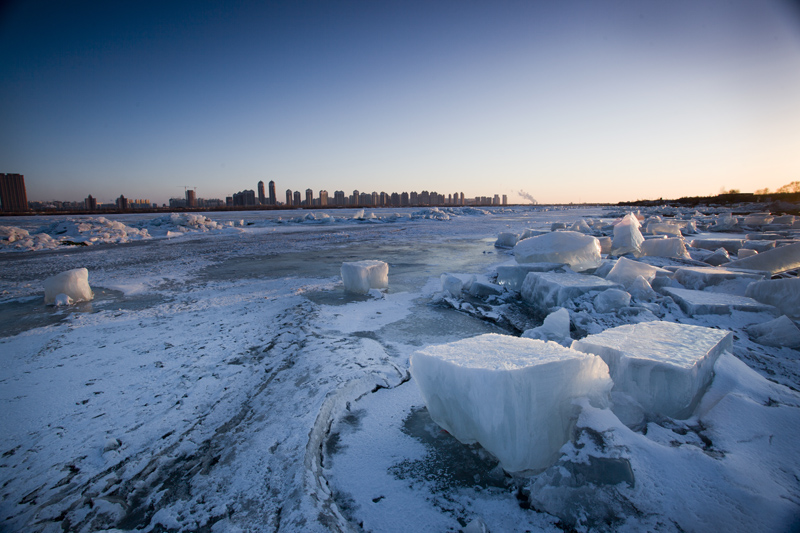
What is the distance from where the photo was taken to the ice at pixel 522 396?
4.55ft

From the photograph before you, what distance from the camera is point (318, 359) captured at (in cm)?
251

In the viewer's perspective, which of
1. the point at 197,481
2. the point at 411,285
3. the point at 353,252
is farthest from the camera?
the point at 353,252

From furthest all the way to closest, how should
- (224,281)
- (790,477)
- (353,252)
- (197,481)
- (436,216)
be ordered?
(436,216)
(353,252)
(224,281)
(197,481)
(790,477)

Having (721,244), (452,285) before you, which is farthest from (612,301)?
(721,244)

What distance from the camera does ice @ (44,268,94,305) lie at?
13.8 feet

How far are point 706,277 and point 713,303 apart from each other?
98cm

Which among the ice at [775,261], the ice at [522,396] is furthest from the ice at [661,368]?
the ice at [775,261]

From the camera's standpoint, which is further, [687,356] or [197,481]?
[687,356]

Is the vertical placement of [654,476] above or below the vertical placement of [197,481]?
above

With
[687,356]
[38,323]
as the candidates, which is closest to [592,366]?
[687,356]

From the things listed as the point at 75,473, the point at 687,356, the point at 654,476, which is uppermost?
the point at 687,356

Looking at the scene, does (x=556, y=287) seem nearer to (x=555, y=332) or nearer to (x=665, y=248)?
(x=555, y=332)

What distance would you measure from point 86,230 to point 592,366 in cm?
1848

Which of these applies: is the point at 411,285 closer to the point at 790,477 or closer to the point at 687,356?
the point at 687,356
